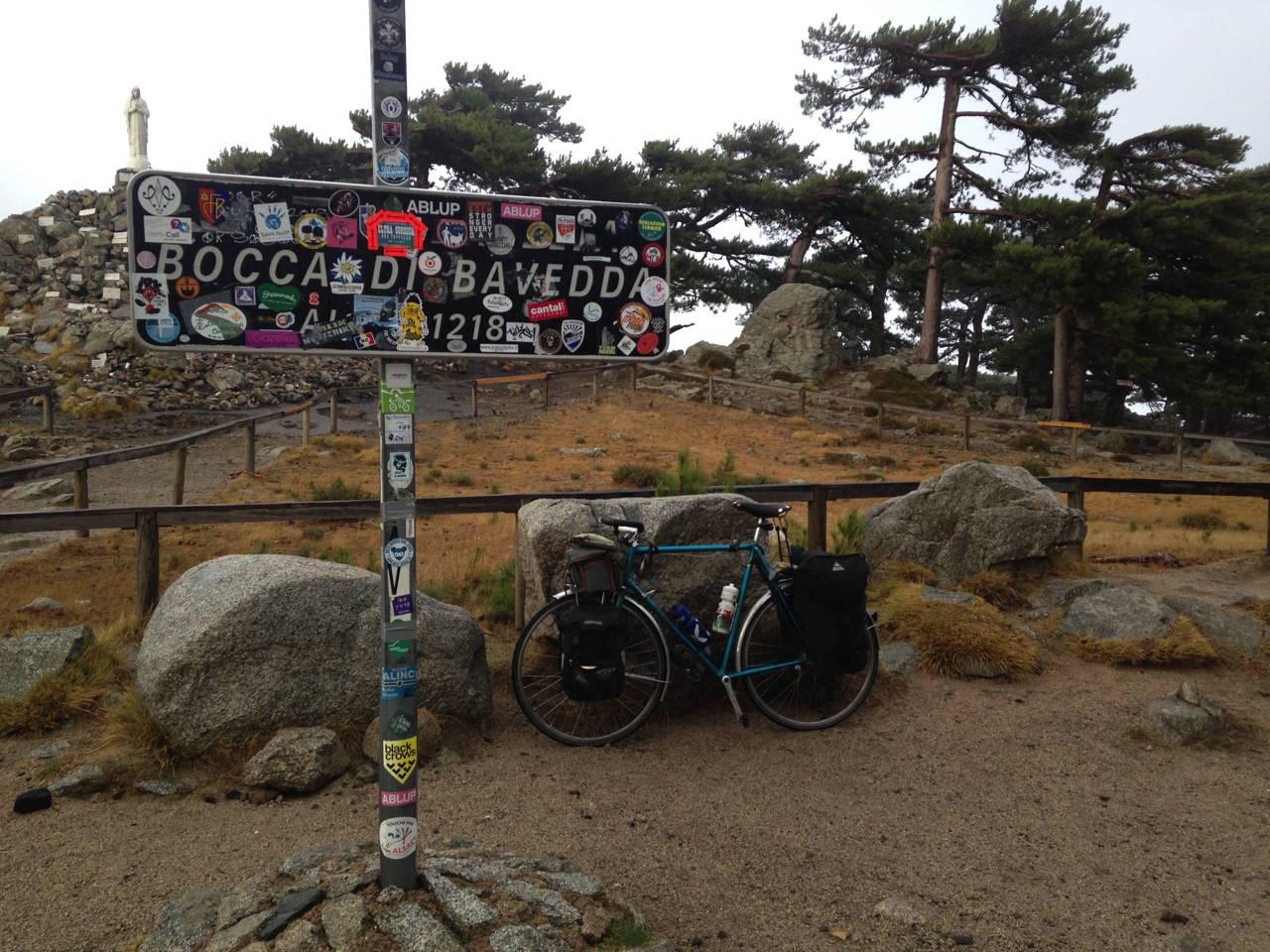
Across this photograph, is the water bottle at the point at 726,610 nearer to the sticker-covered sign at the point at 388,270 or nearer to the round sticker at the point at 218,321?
the sticker-covered sign at the point at 388,270

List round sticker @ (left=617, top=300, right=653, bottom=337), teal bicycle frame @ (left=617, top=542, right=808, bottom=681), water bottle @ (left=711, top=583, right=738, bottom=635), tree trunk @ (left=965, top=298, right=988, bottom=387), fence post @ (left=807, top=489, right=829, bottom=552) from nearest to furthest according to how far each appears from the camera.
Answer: round sticker @ (left=617, top=300, right=653, bottom=337) → teal bicycle frame @ (left=617, top=542, right=808, bottom=681) → water bottle @ (left=711, top=583, right=738, bottom=635) → fence post @ (left=807, top=489, right=829, bottom=552) → tree trunk @ (left=965, top=298, right=988, bottom=387)

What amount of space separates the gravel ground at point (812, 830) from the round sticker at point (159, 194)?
91.9 inches

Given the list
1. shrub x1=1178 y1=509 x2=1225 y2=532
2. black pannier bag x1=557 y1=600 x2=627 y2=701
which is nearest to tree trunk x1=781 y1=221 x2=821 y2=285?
shrub x1=1178 y1=509 x2=1225 y2=532

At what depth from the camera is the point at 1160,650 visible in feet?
19.6

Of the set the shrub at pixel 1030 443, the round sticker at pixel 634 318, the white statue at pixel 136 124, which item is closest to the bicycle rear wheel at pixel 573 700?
the round sticker at pixel 634 318

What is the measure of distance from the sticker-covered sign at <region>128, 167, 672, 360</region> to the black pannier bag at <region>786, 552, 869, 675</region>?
2.12 meters

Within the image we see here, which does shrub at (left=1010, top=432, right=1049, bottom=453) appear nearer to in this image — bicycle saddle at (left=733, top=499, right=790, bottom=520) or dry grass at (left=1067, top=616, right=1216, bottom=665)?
dry grass at (left=1067, top=616, right=1216, bottom=665)

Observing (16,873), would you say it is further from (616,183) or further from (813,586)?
(616,183)

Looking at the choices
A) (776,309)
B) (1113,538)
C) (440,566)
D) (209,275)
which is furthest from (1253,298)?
(209,275)

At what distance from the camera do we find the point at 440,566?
340 inches

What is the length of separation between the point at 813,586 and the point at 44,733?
13.1 feet

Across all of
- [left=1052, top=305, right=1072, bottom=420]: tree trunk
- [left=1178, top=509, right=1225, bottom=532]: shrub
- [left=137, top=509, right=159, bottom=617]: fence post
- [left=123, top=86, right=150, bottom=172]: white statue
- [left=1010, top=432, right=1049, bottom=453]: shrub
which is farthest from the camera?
[left=1052, top=305, right=1072, bottom=420]: tree trunk

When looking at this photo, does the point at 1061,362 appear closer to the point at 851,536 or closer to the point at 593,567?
the point at 851,536

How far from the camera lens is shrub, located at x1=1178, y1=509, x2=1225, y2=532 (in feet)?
45.0
